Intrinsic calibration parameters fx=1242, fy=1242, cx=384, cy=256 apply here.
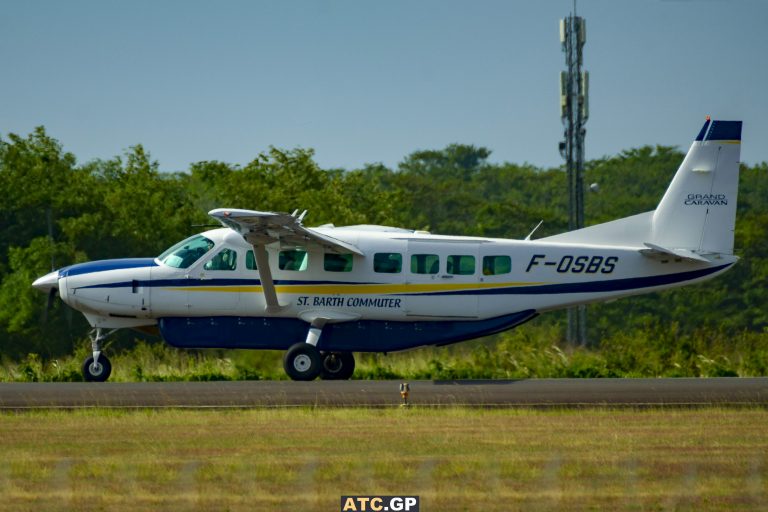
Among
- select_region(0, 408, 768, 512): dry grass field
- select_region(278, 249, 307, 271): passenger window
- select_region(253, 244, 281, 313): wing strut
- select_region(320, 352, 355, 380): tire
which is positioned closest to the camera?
select_region(0, 408, 768, 512): dry grass field

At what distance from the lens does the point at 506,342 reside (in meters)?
29.0

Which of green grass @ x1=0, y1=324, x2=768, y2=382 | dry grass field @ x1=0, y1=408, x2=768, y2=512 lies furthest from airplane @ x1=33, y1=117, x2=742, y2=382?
dry grass field @ x1=0, y1=408, x2=768, y2=512

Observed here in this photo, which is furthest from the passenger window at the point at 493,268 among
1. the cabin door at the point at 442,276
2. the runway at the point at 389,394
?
the runway at the point at 389,394

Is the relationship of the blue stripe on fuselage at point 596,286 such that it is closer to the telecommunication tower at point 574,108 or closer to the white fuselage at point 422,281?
the white fuselage at point 422,281

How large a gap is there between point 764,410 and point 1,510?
10.8 metres

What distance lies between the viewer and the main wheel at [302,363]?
2284cm

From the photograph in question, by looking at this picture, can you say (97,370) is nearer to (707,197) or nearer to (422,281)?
(422,281)

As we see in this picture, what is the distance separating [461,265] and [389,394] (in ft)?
15.2

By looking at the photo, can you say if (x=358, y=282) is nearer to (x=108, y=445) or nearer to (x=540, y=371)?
(x=540, y=371)

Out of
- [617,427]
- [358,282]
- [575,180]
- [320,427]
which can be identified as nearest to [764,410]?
[617,427]

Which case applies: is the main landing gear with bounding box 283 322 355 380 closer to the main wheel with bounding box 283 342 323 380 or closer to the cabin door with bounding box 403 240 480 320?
the main wheel with bounding box 283 342 323 380

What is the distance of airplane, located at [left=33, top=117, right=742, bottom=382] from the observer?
23.2 meters

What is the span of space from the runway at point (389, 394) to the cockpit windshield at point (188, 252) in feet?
9.59

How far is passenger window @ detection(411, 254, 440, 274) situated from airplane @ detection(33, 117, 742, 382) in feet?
0.06
